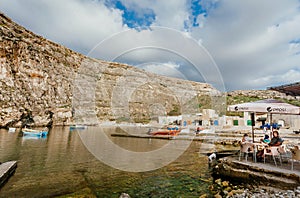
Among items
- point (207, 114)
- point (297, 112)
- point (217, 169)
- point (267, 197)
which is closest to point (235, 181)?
point (217, 169)

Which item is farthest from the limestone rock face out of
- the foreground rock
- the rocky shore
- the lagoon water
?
the rocky shore

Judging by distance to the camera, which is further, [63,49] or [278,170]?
[63,49]

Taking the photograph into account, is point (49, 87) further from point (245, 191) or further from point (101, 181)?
point (245, 191)

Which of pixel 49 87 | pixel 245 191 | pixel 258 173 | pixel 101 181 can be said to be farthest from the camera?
pixel 49 87

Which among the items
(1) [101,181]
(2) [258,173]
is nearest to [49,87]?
(1) [101,181]

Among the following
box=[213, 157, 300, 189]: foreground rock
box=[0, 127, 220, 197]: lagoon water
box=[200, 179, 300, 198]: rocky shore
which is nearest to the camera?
box=[200, 179, 300, 198]: rocky shore

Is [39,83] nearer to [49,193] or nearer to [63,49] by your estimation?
[63,49]

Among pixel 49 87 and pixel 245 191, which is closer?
pixel 245 191

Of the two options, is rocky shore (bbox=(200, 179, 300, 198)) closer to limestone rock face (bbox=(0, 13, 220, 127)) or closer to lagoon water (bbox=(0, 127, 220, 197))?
lagoon water (bbox=(0, 127, 220, 197))

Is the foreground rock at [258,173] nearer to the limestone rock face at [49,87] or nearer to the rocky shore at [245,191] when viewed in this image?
the rocky shore at [245,191]

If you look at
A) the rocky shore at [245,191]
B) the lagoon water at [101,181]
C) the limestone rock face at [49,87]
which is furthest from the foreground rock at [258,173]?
the limestone rock face at [49,87]

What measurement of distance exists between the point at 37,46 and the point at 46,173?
48.6 m

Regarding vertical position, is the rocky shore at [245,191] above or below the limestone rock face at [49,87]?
below

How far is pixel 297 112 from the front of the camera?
5.80m
